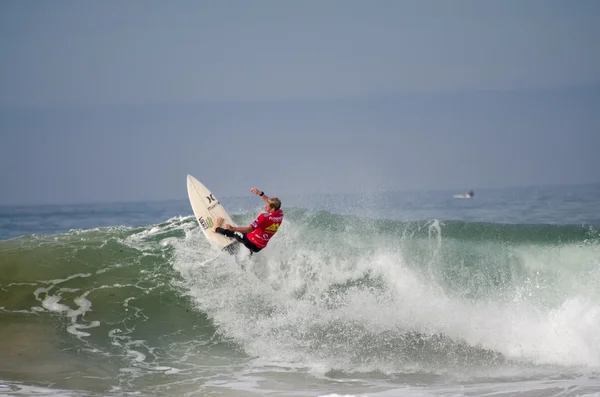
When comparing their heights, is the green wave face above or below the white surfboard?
below

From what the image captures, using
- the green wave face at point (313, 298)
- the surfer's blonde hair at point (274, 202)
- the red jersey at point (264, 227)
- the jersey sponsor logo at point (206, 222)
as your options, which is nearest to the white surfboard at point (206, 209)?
the jersey sponsor logo at point (206, 222)

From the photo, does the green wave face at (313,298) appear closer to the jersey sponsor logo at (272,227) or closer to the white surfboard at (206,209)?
the white surfboard at (206,209)

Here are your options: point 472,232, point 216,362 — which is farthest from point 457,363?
point 472,232

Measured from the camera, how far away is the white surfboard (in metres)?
12.0

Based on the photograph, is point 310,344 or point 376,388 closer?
point 376,388

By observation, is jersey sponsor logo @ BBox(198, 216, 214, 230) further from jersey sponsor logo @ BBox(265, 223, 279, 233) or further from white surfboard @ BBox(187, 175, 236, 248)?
jersey sponsor logo @ BBox(265, 223, 279, 233)

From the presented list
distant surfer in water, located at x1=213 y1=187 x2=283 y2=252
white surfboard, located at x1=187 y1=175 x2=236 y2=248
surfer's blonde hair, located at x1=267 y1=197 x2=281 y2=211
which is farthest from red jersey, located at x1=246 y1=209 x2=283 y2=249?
white surfboard, located at x1=187 y1=175 x2=236 y2=248

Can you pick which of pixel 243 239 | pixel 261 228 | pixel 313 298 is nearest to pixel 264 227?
pixel 261 228

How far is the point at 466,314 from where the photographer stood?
9742 millimetres

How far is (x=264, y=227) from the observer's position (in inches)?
434

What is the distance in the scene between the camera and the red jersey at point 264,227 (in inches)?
430

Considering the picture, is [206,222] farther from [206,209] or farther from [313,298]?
[313,298]

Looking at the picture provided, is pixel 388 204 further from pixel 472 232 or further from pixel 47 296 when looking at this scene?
pixel 47 296

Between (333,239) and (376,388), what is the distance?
17.4 ft
